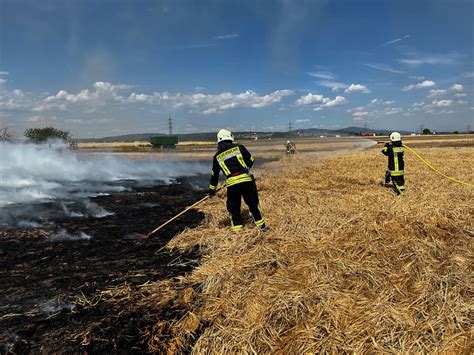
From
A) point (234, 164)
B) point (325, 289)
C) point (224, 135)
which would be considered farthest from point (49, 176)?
point (325, 289)

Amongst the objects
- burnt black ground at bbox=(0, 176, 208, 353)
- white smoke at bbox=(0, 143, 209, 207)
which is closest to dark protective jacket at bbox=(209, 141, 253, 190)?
burnt black ground at bbox=(0, 176, 208, 353)

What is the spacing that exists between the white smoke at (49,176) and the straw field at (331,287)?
10.0 m

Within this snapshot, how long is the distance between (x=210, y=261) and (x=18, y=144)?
2062 cm

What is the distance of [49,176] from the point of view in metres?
20.3

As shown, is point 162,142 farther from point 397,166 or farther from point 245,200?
point 245,200

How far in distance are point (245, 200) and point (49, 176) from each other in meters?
17.4

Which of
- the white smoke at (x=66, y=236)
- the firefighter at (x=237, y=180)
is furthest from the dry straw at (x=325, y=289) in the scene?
the white smoke at (x=66, y=236)

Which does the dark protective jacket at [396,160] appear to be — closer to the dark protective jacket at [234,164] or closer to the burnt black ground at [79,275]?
the dark protective jacket at [234,164]

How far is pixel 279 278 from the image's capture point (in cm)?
475

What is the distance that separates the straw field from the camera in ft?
11.8

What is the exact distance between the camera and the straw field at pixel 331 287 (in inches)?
142

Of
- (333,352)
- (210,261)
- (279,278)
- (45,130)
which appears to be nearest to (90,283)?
(210,261)

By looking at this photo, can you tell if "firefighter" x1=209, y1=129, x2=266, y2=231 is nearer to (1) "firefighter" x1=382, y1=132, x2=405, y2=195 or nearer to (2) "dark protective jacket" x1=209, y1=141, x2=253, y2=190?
(2) "dark protective jacket" x1=209, y1=141, x2=253, y2=190

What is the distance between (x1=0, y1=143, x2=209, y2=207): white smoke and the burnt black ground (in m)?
5.63
